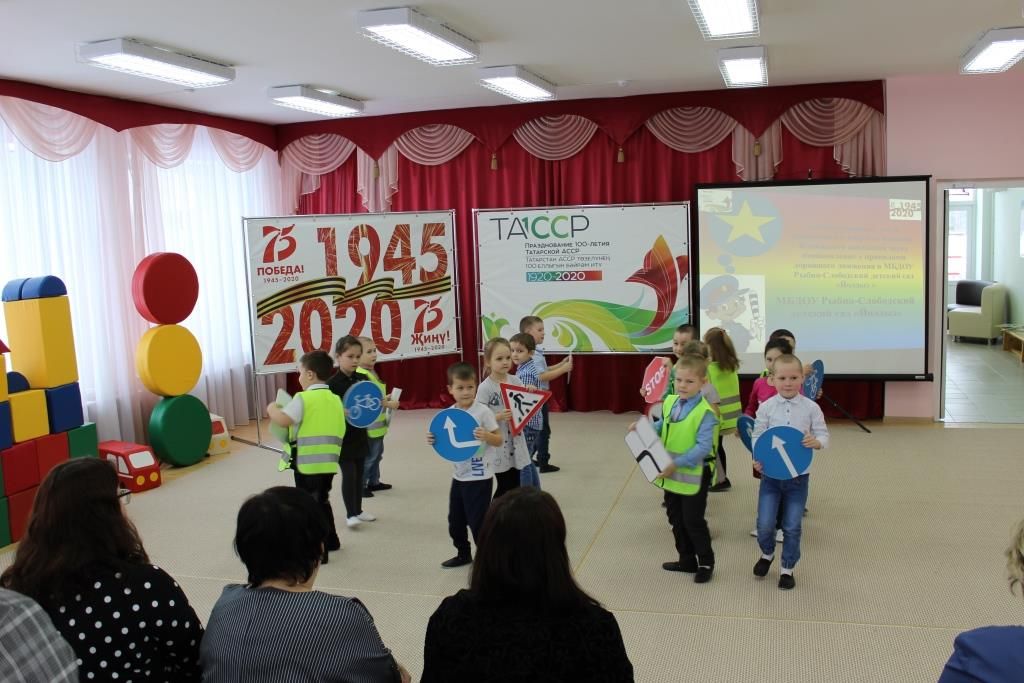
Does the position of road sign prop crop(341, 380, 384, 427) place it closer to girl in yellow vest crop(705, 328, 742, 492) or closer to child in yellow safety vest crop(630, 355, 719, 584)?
child in yellow safety vest crop(630, 355, 719, 584)

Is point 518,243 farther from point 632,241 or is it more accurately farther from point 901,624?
point 901,624

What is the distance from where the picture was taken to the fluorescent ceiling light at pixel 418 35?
439 cm

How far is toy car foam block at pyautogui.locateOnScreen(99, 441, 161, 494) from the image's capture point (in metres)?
5.99

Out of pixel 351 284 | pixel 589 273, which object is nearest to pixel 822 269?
pixel 589 273

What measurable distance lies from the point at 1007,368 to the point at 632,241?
5.40 meters

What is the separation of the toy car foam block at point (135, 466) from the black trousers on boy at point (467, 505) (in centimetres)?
278

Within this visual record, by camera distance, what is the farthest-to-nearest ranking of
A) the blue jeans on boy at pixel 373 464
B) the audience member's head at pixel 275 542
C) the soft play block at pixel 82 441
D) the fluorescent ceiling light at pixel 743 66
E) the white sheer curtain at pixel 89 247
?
the white sheer curtain at pixel 89 247, the blue jeans on boy at pixel 373 464, the fluorescent ceiling light at pixel 743 66, the soft play block at pixel 82 441, the audience member's head at pixel 275 542

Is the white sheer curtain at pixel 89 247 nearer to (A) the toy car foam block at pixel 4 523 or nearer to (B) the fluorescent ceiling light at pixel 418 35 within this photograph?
(A) the toy car foam block at pixel 4 523

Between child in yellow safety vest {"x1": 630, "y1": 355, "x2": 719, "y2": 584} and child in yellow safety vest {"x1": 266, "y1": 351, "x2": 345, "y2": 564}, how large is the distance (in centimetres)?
158

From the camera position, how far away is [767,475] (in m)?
3.93

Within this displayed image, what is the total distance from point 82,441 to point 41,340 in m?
0.67

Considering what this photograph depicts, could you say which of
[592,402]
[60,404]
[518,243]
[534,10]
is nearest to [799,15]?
[534,10]

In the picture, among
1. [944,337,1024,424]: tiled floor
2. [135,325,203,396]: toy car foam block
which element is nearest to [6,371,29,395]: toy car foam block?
[135,325,203,396]: toy car foam block

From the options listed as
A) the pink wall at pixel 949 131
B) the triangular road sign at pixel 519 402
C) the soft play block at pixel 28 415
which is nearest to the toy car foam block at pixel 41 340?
the soft play block at pixel 28 415
